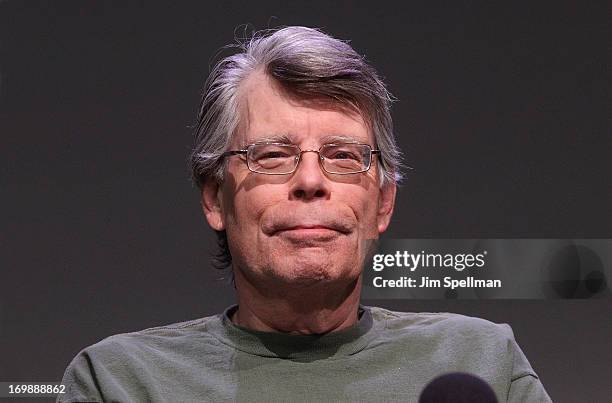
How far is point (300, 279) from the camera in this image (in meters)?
1.67

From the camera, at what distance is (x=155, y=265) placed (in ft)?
8.18

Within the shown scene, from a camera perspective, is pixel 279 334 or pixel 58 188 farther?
pixel 58 188

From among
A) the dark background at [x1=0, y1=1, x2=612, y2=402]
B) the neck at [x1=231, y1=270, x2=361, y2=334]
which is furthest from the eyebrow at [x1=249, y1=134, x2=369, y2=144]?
the dark background at [x1=0, y1=1, x2=612, y2=402]

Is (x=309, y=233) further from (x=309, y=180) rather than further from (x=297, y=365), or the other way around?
(x=297, y=365)

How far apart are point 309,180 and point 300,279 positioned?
166mm

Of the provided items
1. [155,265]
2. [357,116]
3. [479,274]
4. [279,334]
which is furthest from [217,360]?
[479,274]

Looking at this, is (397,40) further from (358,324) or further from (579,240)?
(358,324)

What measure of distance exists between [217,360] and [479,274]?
948 mm

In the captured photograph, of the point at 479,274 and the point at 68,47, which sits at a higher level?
the point at 68,47

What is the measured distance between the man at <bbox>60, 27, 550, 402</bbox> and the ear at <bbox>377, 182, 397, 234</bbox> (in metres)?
0.01

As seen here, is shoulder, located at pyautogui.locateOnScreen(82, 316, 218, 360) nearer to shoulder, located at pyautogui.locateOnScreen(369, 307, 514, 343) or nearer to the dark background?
shoulder, located at pyautogui.locateOnScreen(369, 307, 514, 343)

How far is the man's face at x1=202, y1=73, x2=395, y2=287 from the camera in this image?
166 centimetres

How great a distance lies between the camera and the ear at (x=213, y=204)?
1864mm

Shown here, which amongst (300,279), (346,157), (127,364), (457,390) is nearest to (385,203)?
(346,157)
